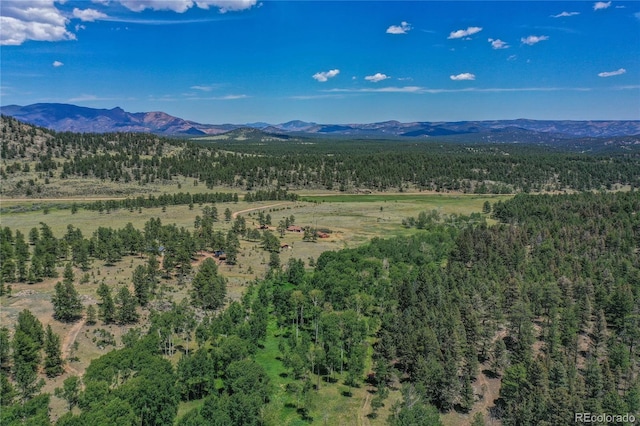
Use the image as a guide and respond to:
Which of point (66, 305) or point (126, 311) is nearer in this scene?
point (66, 305)

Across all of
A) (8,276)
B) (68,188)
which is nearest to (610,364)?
(8,276)

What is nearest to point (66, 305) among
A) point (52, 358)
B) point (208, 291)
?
point (52, 358)

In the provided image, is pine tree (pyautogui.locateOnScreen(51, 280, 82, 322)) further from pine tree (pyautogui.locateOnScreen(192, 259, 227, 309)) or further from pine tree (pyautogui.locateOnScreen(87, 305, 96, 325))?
pine tree (pyautogui.locateOnScreen(192, 259, 227, 309))

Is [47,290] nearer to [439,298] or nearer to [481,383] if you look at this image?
[439,298]

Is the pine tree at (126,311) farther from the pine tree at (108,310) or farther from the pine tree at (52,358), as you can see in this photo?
the pine tree at (52,358)

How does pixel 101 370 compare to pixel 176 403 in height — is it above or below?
above

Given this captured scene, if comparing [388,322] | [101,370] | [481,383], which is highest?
[101,370]

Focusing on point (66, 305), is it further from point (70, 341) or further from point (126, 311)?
point (126, 311)
